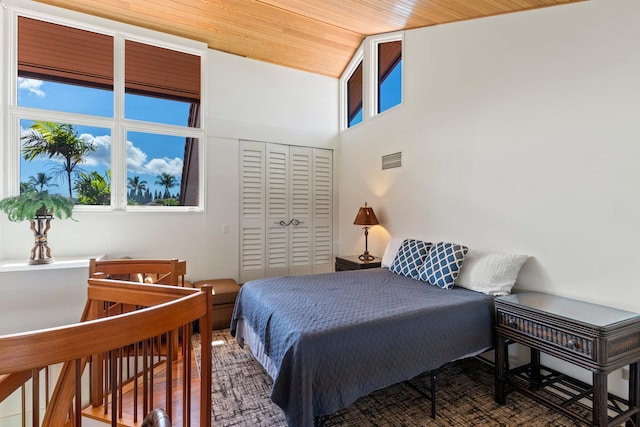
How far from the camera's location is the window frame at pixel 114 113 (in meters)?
3.12

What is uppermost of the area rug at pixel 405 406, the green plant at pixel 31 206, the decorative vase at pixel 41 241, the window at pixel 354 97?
the window at pixel 354 97

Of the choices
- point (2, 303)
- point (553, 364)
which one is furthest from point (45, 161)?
point (553, 364)

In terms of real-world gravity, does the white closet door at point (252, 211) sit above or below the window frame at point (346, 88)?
below

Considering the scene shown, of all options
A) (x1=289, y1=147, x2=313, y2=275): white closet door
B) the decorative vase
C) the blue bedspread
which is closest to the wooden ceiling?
(x1=289, y1=147, x2=313, y2=275): white closet door

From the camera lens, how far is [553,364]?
229cm

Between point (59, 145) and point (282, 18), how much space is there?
9.41 ft

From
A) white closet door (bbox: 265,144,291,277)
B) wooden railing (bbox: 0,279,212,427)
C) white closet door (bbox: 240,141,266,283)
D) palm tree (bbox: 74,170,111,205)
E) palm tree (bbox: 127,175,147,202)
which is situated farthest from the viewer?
white closet door (bbox: 265,144,291,277)

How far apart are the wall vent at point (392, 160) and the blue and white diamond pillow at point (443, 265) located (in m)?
1.28

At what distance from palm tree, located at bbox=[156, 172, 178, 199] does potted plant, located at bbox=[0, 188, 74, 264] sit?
98 cm

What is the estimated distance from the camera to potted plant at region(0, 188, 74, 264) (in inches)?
109

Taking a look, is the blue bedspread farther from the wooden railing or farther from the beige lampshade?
the beige lampshade

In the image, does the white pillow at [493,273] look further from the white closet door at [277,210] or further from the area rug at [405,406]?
the white closet door at [277,210]

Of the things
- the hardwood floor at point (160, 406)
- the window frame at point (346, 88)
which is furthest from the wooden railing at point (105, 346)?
the window frame at point (346, 88)

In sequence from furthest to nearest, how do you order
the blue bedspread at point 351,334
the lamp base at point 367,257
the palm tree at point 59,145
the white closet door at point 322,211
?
the white closet door at point 322,211 → the lamp base at point 367,257 → the palm tree at point 59,145 → the blue bedspread at point 351,334
